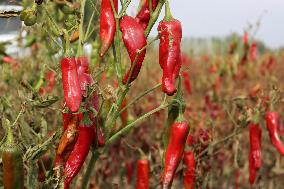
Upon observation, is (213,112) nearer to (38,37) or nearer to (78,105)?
(38,37)

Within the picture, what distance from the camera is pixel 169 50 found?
6.60ft

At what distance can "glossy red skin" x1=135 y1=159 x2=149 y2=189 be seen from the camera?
2.83 m

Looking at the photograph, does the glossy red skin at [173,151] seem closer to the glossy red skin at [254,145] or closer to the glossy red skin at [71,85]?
the glossy red skin at [71,85]

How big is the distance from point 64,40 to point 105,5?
0.18m

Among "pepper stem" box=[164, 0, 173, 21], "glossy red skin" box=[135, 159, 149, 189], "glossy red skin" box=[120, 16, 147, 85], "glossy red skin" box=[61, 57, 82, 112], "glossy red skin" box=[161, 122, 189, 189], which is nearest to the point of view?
"glossy red skin" box=[61, 57, 82, 112]

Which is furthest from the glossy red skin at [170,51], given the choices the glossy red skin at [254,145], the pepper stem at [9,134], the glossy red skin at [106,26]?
the glossy red skin at [254,145]

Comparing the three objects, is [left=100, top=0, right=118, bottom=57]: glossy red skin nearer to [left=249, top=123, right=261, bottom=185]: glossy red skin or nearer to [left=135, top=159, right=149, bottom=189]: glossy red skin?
[left=135, top=159, right=149, bottom=189]: glossy red skin

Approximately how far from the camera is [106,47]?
202 cm

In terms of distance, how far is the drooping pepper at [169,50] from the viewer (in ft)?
6.57

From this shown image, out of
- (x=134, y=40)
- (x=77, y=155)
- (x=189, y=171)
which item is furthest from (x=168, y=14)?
(x=189, y=171)

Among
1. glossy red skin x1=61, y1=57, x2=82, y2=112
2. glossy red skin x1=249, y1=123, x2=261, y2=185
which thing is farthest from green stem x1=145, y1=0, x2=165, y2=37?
glossy red skin x1=249, y1=123, x2=261, y2=185

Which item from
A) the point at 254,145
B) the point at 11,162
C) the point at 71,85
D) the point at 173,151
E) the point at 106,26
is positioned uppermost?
the point at 106,26

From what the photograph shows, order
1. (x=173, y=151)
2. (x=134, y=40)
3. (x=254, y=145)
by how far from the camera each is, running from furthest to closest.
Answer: (x=254, y=145) < (x=173, y=151) < (x=134, y=40)

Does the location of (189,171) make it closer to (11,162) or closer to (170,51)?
(170,51)
